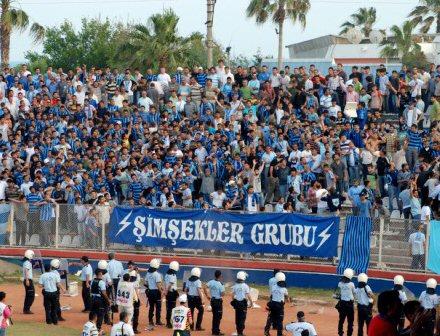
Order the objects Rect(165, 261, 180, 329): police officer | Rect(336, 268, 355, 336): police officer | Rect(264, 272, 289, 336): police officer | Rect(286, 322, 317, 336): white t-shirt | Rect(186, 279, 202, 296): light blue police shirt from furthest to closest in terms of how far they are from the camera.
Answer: Rect(165, 261, 180, 329): police officer → Rect(186, 279, 202, 296): light blue police shirt → Rect(264, 272, 289, 336): police officer → Rect(336, 268, 355, 336): police officer → Rect(286, 322, 317, 336): white t-shirt

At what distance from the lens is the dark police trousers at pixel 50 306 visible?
27.8m

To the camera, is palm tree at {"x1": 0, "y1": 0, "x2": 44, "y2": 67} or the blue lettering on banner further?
palm tree at {"x1": 0, "y1": 0, "x2": 44, "y2": 67}

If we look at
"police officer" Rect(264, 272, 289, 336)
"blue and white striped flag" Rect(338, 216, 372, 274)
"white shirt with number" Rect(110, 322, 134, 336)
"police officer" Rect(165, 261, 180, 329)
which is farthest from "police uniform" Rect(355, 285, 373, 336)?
"white shirt with number" Rect(110, 322, 134, 336)

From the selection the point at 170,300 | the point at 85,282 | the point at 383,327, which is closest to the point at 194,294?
the point at 170,300

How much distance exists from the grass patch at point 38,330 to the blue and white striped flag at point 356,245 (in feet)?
26.3

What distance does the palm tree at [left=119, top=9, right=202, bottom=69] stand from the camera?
5384 centimetres

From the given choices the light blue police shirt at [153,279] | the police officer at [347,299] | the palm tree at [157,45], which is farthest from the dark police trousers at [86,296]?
the palm tree at [157,45]

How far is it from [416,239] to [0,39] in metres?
26.3

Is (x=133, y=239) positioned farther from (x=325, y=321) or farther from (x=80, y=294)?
(x=325, y=321)

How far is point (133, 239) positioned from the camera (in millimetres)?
33000

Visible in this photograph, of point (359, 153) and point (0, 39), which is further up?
point (0, 39)

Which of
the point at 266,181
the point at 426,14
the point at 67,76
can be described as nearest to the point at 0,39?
the point at 67,76

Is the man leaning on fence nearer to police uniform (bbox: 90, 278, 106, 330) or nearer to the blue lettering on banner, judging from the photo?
the blue lettering on banner

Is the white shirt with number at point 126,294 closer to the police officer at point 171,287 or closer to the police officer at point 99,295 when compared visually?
the police officer at point 99,295
